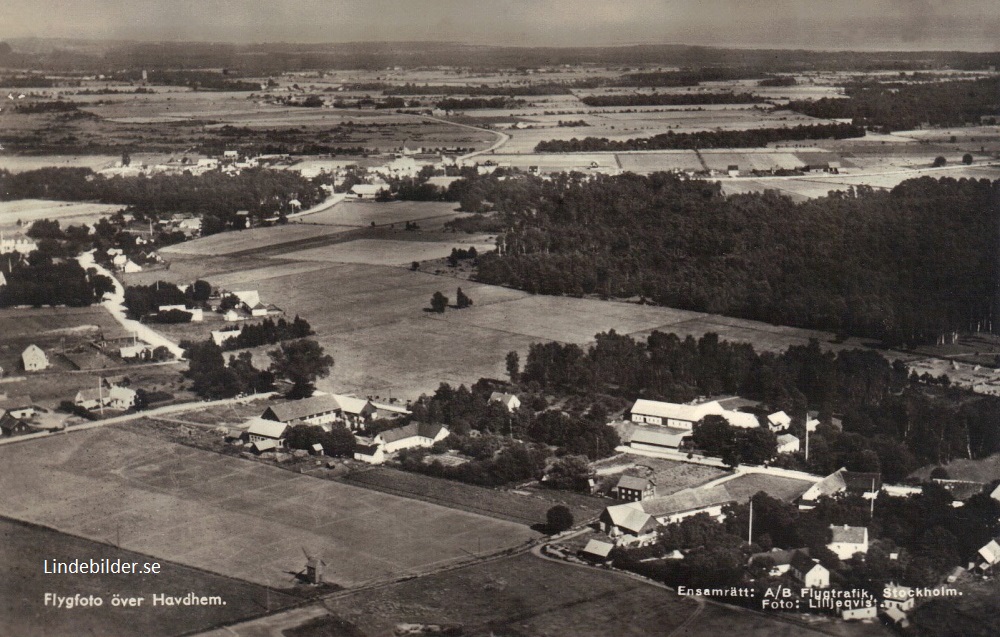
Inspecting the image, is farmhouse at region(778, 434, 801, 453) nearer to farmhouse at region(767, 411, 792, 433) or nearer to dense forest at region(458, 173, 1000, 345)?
farmhouse at region(767, 411, 792, 433)

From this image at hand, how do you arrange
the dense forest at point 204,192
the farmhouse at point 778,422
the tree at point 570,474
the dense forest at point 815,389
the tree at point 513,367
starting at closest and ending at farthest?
the tree at point 570,474 < the dense forest at point 815,389 < the farmhouse at point 778,422 < the tree at point 513,367 < the dense forest at point 204,192

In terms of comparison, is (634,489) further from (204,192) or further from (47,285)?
(204,192)

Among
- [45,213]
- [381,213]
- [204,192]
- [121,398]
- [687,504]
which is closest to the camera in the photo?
[687,504]

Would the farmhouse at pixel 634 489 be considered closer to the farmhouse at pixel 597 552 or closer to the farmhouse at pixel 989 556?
the farmhouse at pixel 597 552

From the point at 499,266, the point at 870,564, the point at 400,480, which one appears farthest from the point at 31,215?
the point at 870,564

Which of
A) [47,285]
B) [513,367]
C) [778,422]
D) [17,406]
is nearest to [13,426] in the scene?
[17,406]

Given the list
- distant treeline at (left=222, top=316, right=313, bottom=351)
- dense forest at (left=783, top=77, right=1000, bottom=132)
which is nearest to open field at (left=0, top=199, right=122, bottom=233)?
distant treeline at (left=222, top=316, right=313, bottom=351)

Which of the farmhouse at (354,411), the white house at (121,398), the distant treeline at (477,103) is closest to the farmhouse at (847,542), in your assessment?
the farmhouse at (354,411)
